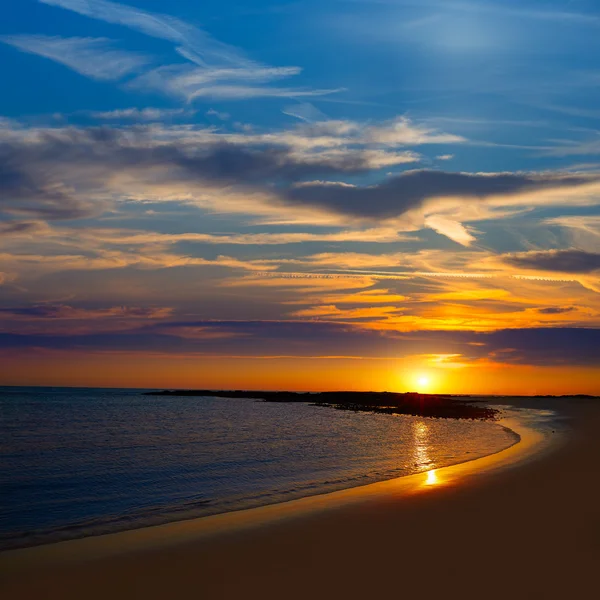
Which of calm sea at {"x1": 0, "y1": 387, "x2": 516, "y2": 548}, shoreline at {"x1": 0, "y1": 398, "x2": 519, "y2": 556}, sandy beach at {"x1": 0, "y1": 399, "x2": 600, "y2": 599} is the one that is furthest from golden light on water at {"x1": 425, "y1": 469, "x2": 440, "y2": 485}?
sandy beach at {"x1": 0, "y1": 399, "x2": 600, "y2": 599}

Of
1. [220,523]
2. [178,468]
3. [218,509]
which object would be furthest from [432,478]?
[178,468]

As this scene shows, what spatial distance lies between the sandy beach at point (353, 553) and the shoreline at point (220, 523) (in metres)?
0.06

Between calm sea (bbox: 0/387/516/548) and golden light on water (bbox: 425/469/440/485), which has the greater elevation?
golden light on water (bbox: 425/469/440/485)

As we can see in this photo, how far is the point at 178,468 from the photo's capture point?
1154 inches

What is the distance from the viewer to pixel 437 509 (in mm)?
18484

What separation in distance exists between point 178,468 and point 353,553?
17007mm

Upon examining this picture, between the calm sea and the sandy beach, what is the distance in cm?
229

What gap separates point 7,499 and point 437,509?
1448 cm

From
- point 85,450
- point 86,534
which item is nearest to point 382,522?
point 86,534

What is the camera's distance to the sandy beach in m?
11.5

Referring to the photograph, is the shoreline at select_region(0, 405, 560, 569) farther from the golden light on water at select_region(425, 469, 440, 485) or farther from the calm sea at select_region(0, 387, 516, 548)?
the calm sea at select_region(0, 387, 516, 548)

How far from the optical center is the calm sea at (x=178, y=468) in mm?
19156

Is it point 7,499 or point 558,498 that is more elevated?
point 558,498

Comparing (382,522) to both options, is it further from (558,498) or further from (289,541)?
(558,498)
